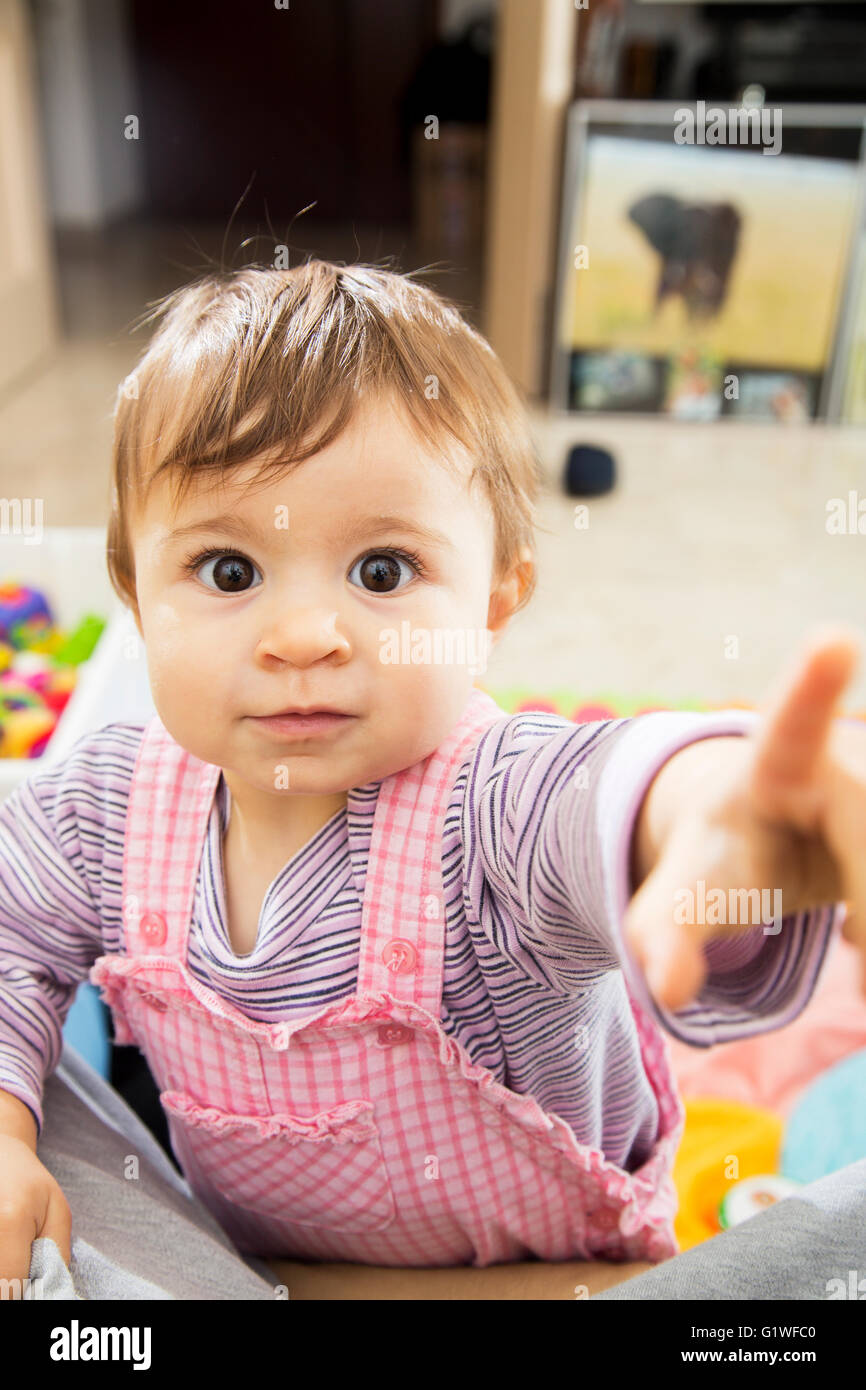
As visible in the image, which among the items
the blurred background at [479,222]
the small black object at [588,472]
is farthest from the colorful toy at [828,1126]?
the small black object at [588,472]

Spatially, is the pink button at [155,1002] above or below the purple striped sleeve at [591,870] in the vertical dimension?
below

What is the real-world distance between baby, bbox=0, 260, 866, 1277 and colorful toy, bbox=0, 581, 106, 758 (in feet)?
2.32

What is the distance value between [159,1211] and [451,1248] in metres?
0.16

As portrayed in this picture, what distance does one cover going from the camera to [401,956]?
53 centimetres

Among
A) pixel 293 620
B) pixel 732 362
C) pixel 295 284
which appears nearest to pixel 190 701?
pixel 293 620

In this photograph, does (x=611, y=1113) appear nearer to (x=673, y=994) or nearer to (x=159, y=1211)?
(x=159, y=1211)

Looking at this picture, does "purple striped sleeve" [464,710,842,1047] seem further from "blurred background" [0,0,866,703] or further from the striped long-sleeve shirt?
"blurred background" [0,0,866,703]

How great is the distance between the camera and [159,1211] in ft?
1.92

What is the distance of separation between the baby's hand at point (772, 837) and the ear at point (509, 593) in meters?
0.25

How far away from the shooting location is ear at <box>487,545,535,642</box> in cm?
59

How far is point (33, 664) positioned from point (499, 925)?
107cm

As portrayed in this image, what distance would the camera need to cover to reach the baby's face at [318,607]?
1.55 ft

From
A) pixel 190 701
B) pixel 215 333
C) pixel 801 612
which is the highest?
pixel 215 333

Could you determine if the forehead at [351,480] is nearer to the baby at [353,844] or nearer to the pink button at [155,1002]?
the baby at [353,844]
